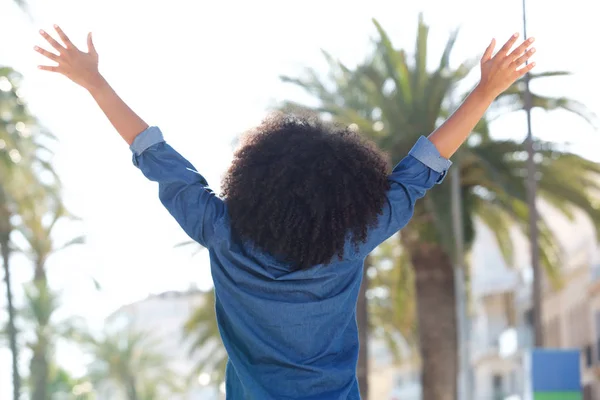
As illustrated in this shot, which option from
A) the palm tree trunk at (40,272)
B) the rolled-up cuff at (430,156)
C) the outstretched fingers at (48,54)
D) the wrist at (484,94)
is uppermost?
the palm tree trunk at (40,272)

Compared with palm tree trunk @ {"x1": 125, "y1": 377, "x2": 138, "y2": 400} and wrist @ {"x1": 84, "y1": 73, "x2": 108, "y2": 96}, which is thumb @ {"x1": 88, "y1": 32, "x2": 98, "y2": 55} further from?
palm tree trunk @ {"x1": 125, "y1": 377, "x2": 138, "y2": 400}

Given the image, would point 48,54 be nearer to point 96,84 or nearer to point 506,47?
point 96,84

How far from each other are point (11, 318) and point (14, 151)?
1098 cm

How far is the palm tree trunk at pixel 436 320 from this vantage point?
19781 mm

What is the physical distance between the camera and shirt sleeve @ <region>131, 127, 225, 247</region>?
9.39 feet

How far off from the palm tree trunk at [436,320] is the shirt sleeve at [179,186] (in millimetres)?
17181

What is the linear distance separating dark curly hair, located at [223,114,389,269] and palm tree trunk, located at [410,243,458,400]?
17.1m

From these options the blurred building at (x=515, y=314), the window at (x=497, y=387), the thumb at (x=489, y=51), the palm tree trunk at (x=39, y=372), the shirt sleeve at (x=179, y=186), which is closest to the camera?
the shirt sleeve at (x=179, y=186)

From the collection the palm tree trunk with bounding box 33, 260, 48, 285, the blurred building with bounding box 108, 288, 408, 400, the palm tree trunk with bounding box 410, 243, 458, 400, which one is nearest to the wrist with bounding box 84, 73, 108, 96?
the palm tree trunk with bounding box 410, 243, 458, 400

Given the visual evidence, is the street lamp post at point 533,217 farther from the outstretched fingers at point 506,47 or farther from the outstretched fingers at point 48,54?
the outstretched fingers at point 48,54

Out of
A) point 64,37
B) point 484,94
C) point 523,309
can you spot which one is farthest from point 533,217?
point 523,309

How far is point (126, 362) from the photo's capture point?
175ft

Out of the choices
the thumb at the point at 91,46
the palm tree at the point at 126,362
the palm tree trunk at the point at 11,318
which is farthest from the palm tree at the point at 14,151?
the palm tree at the point at 126,362

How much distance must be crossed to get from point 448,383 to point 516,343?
25813 mm
